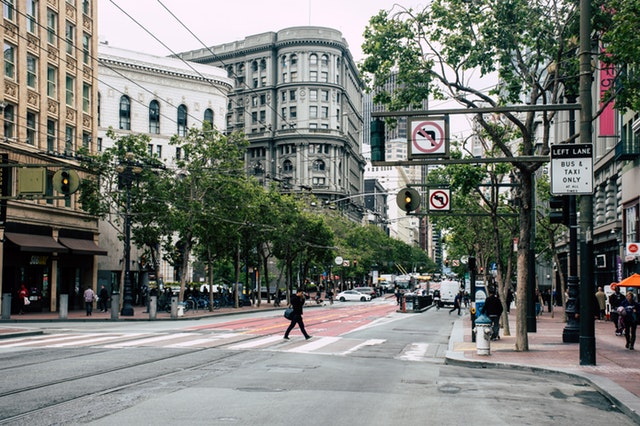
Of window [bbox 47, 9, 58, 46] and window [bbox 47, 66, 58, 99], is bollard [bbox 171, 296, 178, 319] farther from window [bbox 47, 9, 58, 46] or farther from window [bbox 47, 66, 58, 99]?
window [bbox 47, 9, 58, 46]

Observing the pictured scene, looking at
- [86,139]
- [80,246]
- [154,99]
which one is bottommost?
[80,246]

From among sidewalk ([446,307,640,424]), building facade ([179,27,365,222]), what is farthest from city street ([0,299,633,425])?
building facade ([179,27,365,222])

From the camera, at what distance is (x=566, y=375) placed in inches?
646

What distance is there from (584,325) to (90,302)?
32.0m

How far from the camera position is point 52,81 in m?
47.2

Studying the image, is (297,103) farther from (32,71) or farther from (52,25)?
(32,71)

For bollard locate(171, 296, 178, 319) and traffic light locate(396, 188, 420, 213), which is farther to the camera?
bollard locate(171, 296, 178, 319)

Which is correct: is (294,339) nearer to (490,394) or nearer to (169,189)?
(490,394)

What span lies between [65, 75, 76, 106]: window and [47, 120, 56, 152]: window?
8.73ft

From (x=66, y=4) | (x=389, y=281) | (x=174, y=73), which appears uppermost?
(x=174, y=73)

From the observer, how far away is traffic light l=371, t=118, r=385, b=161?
1695 centimetres

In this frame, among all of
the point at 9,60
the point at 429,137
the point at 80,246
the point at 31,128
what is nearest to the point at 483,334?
the point at 429,137

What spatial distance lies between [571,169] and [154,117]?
76.7 m

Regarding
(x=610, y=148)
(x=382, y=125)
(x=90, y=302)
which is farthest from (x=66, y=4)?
(x=382, y=125)
